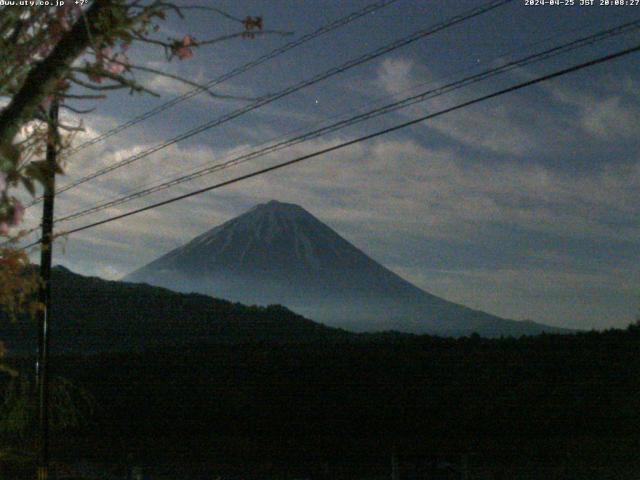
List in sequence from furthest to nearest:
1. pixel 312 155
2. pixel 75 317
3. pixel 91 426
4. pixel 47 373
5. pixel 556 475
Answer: pixel 75 317 → pixel 91 426 → pixel 556 475 → pixel 47 373 → pixel 312 155

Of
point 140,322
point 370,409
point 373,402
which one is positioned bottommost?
point 370,409

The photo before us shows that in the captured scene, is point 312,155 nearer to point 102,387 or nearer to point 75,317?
point 102,387

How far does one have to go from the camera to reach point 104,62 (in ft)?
14.4

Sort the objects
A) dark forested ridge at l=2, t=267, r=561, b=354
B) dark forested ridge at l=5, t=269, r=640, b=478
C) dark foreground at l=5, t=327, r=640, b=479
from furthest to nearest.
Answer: dark forested ridge at l=2, t=267, r=561, b=354 → dark forested ridge at l=5, t=269, r=640, b=478 → dark foreground at l=5, t=327, r=640, b=479

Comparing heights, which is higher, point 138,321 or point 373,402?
point 138,321

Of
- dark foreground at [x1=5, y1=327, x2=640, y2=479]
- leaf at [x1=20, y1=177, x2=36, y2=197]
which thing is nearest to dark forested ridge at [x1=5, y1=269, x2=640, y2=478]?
dark foreground at [x1=5, y1=327, x2=640, y2=479]

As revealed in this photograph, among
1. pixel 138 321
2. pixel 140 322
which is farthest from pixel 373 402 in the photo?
Result: pixel 138 321

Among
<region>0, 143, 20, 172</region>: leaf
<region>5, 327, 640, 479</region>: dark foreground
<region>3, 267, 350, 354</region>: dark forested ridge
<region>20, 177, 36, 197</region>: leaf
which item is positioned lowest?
<region>5, 327, 640, 479</region>: dark foreground

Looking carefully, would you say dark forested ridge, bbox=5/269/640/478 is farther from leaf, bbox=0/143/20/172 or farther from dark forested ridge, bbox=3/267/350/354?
leaf, bbox=0/143/20/172

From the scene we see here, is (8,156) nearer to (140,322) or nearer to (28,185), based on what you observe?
(28,185)

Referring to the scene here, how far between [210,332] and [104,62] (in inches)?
2026

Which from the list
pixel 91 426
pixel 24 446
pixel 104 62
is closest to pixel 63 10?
pixel 104 62

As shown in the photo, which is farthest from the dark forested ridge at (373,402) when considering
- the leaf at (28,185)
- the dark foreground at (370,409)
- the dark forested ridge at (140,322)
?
the leaf at (28,185)

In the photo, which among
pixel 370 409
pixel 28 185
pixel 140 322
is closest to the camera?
pixel 28 185
